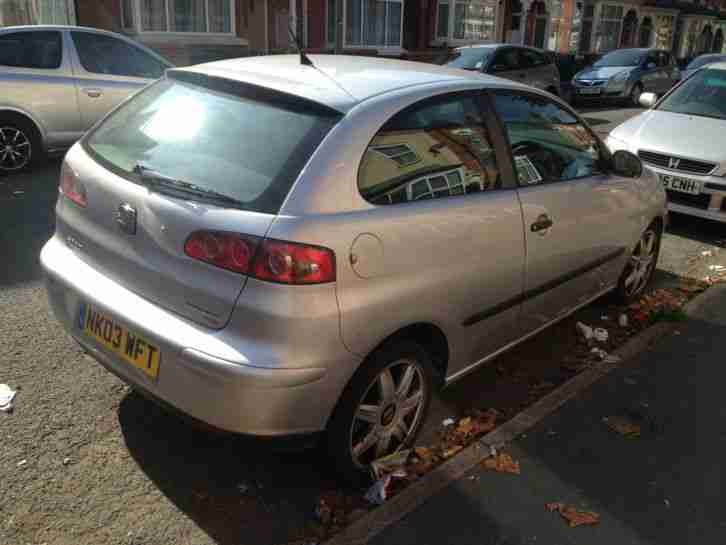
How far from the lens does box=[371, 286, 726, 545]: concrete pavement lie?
9.00 feet

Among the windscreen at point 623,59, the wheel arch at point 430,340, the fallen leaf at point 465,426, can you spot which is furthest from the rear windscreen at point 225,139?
the windscreen at point 623,59

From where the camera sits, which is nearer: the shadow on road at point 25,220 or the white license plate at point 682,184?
the shadow on road at point 25,220

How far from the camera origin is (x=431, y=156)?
3053mm

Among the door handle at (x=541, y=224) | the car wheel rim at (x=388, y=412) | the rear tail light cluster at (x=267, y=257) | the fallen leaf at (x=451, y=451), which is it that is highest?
the rear tail light cluster at (x=267, y=257)

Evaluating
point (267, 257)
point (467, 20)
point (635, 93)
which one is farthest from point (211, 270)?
point (467, 20)

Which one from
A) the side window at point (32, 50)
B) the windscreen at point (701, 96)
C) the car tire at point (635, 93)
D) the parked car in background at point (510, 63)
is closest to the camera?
the side window at point (32, 50)

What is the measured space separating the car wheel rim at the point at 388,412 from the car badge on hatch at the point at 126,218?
1.12 meters

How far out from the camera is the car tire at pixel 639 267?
195 inches

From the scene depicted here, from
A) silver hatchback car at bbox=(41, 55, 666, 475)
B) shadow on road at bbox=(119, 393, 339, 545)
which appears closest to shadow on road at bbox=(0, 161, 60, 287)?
silver hatchback car at bbox=(41, 55, 666, 475)

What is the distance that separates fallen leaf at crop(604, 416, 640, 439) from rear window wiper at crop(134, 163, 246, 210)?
2.19 m

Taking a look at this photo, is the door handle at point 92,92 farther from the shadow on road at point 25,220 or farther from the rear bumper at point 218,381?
the rear bumper at point 218,381

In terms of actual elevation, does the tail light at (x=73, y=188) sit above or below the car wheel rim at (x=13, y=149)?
above

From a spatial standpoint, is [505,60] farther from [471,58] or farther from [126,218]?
[126,218]

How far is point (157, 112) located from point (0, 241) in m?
3.21
